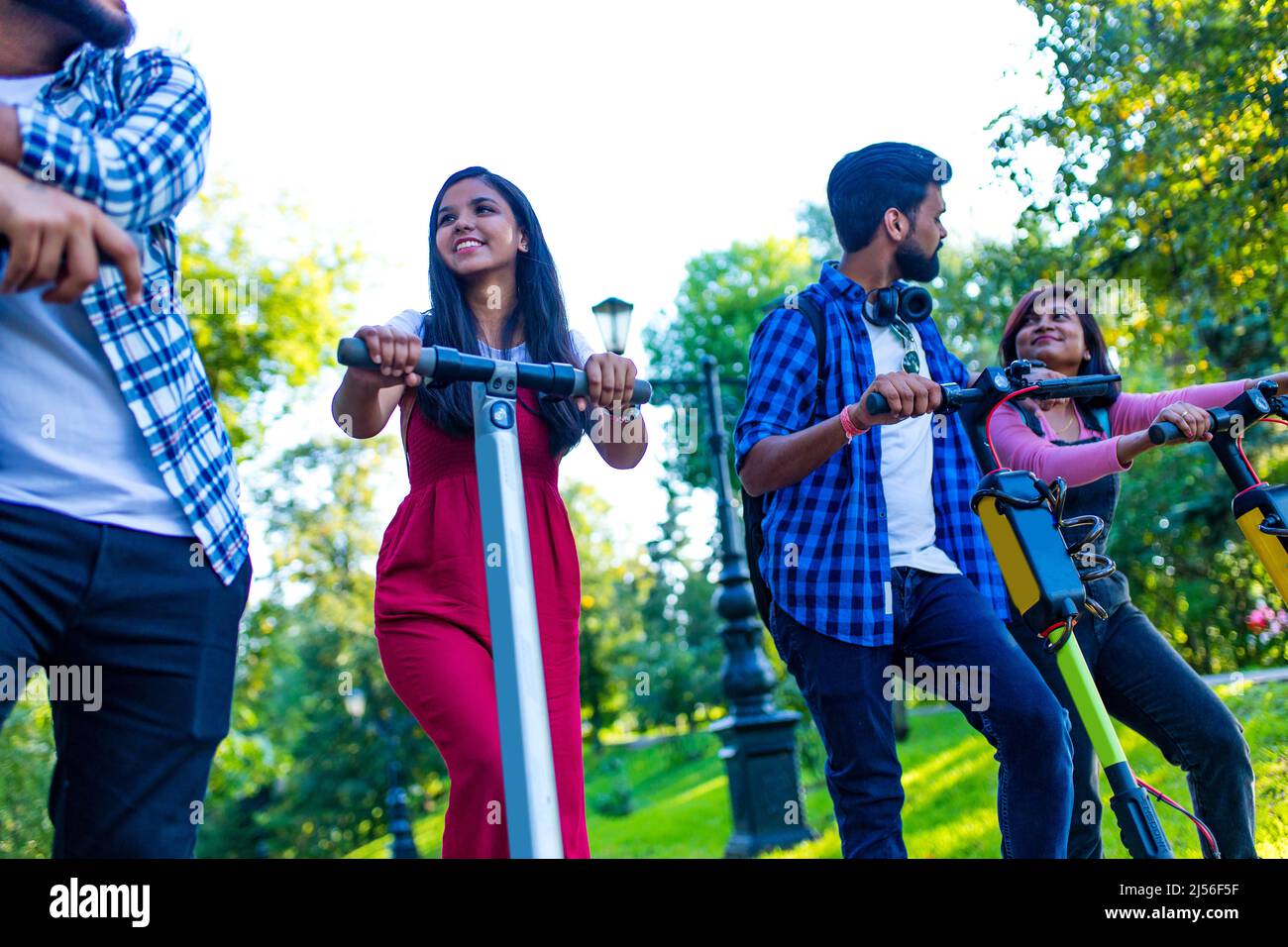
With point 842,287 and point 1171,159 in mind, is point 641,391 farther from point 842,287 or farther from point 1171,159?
point 1171,159

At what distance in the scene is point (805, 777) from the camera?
768 inches

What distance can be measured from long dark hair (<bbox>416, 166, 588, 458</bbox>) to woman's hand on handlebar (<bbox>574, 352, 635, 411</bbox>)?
1.67 feet

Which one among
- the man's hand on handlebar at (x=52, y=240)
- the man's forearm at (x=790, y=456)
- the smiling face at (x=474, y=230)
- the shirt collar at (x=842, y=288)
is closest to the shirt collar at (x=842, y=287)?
the shirt collar at (x=842, y=288)

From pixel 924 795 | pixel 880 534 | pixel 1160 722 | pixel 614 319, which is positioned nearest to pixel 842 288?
pixel 880 534

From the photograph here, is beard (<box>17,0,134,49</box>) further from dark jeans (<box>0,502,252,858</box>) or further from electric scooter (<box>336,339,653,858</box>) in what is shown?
dark jeans (<box>0,502,252,858</box>)

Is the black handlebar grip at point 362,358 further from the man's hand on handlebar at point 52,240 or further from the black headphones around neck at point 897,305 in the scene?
the black headphones around neck at point 897,305

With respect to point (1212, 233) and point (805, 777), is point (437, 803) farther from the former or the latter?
point (1212, 233)

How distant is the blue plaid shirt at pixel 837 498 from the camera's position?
2.80 m

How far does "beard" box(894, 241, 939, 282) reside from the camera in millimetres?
3158

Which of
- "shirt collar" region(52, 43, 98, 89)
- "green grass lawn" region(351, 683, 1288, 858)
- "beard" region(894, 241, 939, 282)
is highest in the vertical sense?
"shirt collar" region(52, 43, 98, 89)

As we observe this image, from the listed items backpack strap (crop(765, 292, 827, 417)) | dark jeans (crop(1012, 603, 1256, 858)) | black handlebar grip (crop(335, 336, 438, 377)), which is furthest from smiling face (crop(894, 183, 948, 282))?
black handlebar grip (crop(335, 336, 438, 377))

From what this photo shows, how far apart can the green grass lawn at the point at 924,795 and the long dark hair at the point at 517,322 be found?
276 centimetres

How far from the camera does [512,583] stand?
198 cm
